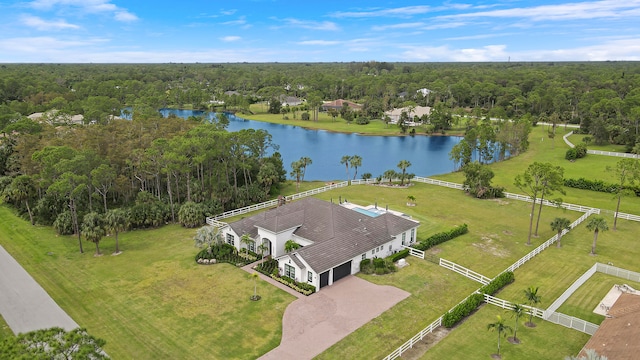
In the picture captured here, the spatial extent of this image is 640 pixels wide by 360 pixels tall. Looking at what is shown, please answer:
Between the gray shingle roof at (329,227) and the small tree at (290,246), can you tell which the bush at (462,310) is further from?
the small tree at (290,246)

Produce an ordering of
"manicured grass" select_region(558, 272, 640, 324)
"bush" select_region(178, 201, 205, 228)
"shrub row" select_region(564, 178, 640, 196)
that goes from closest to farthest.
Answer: "manicured grass" select_region(558, 272, 640, 324)
"bush" select_region(178, 201, 205, 228)
"shrub row" select_region(564, 178, 640, 196)

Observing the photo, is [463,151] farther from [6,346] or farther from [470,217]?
[6,346]

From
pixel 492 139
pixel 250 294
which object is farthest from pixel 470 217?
pixel 492 139

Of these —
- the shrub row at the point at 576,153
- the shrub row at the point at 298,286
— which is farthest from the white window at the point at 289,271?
the shrub row at the point at 576,153

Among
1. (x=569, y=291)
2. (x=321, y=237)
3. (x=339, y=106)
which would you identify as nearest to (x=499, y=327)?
(x=569, y=291)

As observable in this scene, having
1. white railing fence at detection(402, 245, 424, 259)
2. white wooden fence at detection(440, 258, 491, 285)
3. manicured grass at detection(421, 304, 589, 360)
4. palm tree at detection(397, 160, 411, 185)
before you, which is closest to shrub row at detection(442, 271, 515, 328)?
manicured grass at detection(421, 304, 589, 360)

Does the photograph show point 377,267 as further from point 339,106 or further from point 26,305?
point 339,106

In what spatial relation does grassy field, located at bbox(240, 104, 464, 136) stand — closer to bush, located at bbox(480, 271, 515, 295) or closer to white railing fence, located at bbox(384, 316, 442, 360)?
bush, located at bbox(480, 271, 515, 295)
